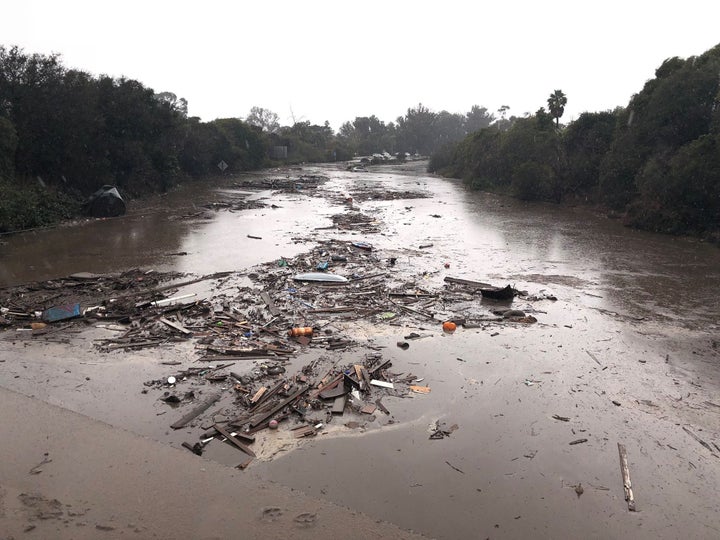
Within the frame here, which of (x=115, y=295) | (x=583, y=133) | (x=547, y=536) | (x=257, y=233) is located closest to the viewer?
(x=547, y=536)

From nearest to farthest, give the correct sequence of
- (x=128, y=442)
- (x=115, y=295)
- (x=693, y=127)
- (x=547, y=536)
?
1. (x=547, y=536)
2. (x=128, y=442)
3. (x=115, y=295)
4. (x=693, y=127)

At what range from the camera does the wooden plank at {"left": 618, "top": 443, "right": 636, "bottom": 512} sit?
471 cm

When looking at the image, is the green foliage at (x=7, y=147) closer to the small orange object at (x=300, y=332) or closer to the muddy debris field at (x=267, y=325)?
the muddy debris field at (x=267, y=325)

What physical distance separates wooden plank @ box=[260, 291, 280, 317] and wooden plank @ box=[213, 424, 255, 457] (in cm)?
399

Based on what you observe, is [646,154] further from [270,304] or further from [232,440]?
[232,440]

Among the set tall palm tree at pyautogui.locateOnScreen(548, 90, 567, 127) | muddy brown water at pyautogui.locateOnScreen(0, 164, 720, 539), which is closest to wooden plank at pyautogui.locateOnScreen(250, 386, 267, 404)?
muddy brown water at pyautogui.locateOnScreen(0, 164, 720, 539)

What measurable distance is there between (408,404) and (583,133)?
27380 millimetres

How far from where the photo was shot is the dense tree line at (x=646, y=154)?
58.8 feet

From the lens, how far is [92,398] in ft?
20.8

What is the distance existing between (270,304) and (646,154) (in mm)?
20351

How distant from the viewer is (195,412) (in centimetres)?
605

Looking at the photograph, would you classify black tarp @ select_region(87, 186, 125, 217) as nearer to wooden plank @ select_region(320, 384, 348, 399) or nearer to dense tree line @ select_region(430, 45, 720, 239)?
wooden plank @ select_region(320, 384, 348, 399)

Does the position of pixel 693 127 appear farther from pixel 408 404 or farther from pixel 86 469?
pixel 86 469

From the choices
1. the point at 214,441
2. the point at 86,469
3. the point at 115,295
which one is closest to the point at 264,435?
the point at 214,441
